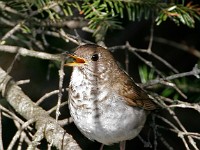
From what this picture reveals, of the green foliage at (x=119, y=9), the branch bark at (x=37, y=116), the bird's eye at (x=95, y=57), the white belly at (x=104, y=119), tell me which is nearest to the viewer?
the branch bark at (x=37, y=116)

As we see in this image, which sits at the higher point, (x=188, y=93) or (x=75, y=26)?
(x=75, y=26)

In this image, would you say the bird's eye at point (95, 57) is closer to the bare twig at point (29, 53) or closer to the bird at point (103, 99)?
the bird at point (103, 99)

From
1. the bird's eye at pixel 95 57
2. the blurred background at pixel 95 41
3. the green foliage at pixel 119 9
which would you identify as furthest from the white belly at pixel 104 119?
the green foliage at pixel 119 9

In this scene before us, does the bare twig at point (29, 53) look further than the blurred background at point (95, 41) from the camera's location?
No

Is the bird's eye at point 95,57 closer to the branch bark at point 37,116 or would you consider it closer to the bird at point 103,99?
the bird at point 103,99

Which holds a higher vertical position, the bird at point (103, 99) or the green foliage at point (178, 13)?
the green foliage at point (178, 13)

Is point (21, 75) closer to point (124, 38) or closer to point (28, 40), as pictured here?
point (28, 40)

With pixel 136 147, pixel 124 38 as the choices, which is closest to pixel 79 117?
pixel 136 147

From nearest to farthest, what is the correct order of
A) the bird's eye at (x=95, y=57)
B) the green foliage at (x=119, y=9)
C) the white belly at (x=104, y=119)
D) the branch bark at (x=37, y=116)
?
the branch bark at (x=37, y=116) < the white belly at (x=104, y=119) < the green foliage at (x=119, y=9) < the bird's eye at (x=95, y=57)
